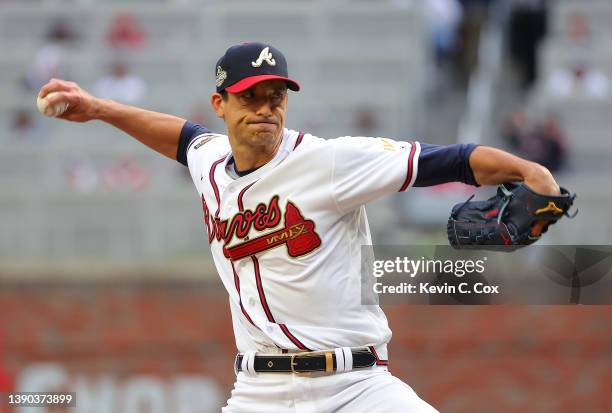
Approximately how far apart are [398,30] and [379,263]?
8.97 m

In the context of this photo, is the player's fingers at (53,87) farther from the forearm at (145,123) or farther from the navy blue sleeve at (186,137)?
the navy blue sleeve at (186,137)

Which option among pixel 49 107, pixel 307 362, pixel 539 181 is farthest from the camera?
pixel 49 107

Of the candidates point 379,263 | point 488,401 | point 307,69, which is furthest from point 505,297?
point 307,69

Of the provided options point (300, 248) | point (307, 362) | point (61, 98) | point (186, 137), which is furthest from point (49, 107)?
point (307, 362)

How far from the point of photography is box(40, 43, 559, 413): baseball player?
14.0ft

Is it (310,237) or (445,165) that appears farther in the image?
(310,237)

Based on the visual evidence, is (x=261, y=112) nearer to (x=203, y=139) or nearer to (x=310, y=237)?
(x=310, y=237)

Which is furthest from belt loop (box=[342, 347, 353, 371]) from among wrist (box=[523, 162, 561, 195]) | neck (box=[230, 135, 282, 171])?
wrist (box=[523, 162, 561, 195])

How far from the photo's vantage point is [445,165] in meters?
4.09

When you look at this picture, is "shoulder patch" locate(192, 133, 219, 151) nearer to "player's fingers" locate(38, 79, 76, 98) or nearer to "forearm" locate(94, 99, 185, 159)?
"forearm" locate(94, 99, 185, 159)

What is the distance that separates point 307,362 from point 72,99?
1.49 m

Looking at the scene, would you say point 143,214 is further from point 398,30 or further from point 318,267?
point 318,267

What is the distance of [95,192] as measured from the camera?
34.9ft

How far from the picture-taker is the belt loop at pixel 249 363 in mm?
4406
